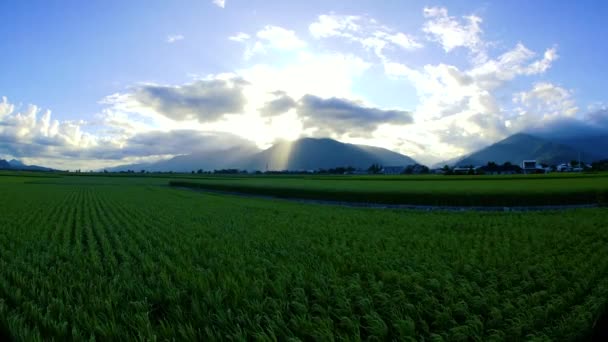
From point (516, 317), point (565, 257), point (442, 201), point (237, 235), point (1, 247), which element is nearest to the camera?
point (516, 317)

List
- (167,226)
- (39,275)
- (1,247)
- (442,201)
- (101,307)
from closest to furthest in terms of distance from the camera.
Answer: (101,307) → (39,275) → (1,247) → (167,226) → (442,201)

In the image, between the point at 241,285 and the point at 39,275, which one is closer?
the point at 241,285

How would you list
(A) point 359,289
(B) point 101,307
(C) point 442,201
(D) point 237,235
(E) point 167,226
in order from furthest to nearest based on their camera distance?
(C) point 442,201, (E) point 167,226, (D) point 237,235, (A) point 359,289, (B) point 101,307

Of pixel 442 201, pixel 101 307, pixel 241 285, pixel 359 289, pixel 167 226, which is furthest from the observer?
pixel 442 201

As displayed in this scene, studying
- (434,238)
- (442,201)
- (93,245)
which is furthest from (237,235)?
(442,201)

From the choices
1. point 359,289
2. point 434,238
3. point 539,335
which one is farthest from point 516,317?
point 434,238

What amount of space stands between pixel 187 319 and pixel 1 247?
1079cm

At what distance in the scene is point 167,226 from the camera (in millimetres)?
16797

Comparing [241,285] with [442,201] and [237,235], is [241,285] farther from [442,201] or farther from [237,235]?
[442,201]

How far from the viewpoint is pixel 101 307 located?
5.54 metres

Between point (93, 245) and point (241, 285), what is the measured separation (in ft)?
27.2

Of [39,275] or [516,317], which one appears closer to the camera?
[516,317]

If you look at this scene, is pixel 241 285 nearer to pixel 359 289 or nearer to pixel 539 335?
pixel 359 289

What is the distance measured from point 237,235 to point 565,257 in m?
10.6
